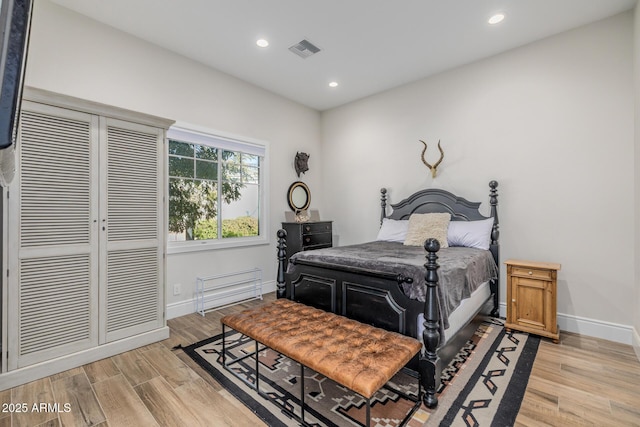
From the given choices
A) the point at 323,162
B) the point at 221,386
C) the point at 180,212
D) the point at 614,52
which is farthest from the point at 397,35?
the point at 221,386

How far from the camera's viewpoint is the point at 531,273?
2838mm

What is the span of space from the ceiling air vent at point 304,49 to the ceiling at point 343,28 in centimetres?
6

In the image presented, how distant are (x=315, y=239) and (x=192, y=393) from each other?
8.91ft

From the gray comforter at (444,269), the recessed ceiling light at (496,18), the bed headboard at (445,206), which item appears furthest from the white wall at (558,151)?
the gray comforter at (444,269)

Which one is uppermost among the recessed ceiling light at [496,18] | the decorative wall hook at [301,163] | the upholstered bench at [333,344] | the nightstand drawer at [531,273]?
the recessed ceiling light at [496,18]

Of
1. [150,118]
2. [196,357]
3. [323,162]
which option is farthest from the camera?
[323,162]

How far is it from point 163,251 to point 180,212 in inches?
34.0

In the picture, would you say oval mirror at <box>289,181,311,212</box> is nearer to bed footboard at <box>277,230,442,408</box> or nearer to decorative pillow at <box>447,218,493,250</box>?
bed footboard at <box>277,230,442,408</box>

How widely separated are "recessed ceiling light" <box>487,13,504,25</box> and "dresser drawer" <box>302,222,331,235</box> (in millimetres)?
3085

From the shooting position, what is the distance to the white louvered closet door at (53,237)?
2.12 metres

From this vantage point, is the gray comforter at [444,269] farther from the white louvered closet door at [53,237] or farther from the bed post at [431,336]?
the white louvered closet door at [53,237]

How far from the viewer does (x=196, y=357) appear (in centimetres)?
248

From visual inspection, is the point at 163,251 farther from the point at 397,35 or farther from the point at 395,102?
the point at 395,102

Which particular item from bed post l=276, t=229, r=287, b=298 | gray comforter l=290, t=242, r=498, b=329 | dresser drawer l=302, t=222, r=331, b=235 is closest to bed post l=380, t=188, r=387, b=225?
dresser drawer l=302, t=222, r=331, b=235
